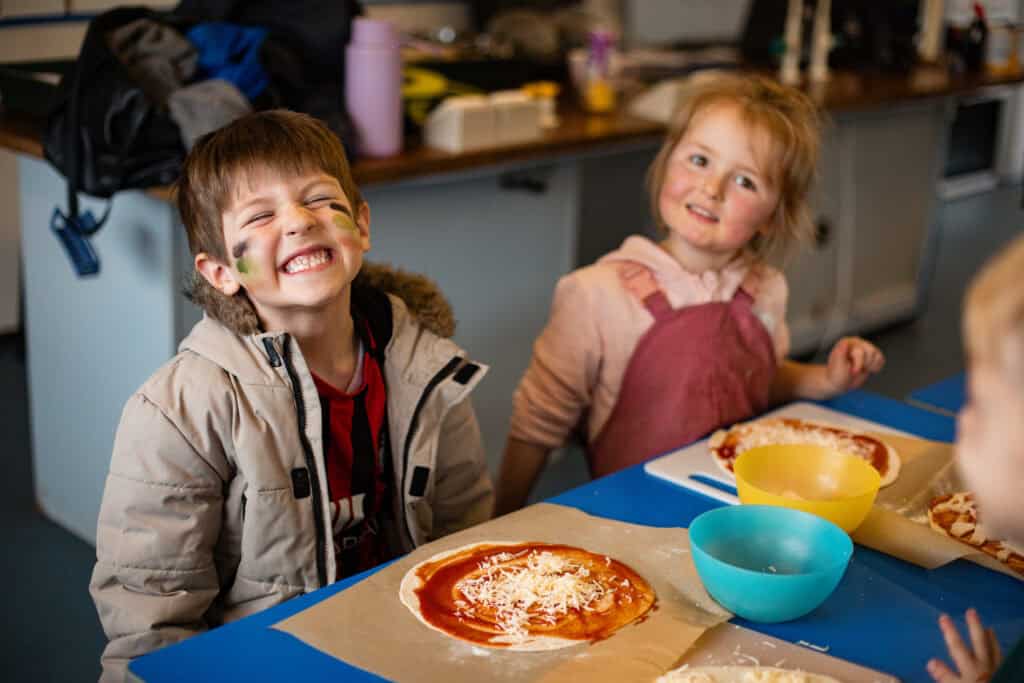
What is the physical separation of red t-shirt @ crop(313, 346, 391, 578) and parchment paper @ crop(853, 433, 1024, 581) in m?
0.62

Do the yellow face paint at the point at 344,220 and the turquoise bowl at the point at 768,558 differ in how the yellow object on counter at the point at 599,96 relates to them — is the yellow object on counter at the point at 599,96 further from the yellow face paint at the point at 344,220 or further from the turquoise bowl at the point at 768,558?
the turquoise bowl at the point at 768,558

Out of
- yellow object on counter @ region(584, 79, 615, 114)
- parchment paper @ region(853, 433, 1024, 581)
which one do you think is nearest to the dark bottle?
yellow object on counter @ region(584, 79, 615, 114)

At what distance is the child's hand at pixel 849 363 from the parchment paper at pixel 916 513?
7.5 inches

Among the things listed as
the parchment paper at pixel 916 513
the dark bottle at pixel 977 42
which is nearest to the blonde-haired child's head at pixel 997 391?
the parchment paper at pixel 916 513

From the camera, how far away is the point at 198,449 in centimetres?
145

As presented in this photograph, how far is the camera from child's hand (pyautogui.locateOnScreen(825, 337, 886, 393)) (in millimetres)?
1896

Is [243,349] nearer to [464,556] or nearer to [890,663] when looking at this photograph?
[464,556]

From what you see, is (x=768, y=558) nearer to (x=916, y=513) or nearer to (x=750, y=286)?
(x=916, y=513)

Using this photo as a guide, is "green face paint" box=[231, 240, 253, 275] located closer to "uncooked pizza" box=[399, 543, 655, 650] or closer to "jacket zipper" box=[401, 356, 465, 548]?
"jacket zipper" box=[401, 356, 465, 548]

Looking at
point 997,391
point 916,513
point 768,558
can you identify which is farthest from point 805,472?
point 997,391

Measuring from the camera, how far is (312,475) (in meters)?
1.51

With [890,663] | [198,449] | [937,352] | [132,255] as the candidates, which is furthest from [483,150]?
[937,352]

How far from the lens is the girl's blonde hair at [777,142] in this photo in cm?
195

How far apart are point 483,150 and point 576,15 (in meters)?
1.23
